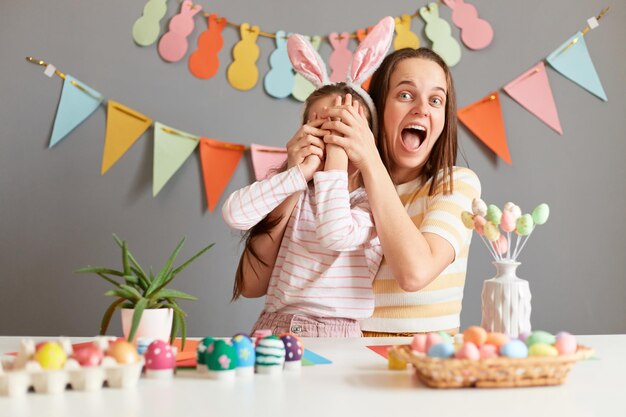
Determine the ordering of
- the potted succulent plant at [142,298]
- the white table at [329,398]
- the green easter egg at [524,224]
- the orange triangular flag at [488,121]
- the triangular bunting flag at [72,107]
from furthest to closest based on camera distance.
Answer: the orange triangular flag at [488,121] → the triangular bunting flag at [72,107] → the green easter egg at [524,224] → the potted succulent plant at [142,298] → the white table at [329,398]

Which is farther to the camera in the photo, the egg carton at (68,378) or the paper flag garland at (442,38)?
the paper flag garland at (442,38)

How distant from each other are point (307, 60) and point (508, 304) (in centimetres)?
75

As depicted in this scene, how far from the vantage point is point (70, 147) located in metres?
1.91

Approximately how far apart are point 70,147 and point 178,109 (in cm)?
32

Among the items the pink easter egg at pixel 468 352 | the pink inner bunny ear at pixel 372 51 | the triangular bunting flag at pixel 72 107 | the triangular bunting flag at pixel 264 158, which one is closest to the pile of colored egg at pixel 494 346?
the pink easter egg at pixel 468 352

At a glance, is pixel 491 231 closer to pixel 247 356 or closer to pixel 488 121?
pixel 247 356

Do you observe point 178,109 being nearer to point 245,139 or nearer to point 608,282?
point 245,139

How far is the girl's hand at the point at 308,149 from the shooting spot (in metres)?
1.32

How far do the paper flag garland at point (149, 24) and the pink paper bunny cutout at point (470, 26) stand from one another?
845 millimetres

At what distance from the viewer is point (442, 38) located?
1.99m

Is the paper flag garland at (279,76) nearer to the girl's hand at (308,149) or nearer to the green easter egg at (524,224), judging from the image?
the girl's hand at (308,149)

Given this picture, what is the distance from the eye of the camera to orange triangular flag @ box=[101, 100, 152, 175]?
1.90 meters

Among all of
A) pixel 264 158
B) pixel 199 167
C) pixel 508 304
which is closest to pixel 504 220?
pixel 508 304

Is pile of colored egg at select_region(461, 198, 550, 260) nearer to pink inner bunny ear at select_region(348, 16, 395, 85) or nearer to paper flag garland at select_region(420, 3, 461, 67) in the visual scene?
pink inner bunny ear at select_region(348, 16, 395, 85)
